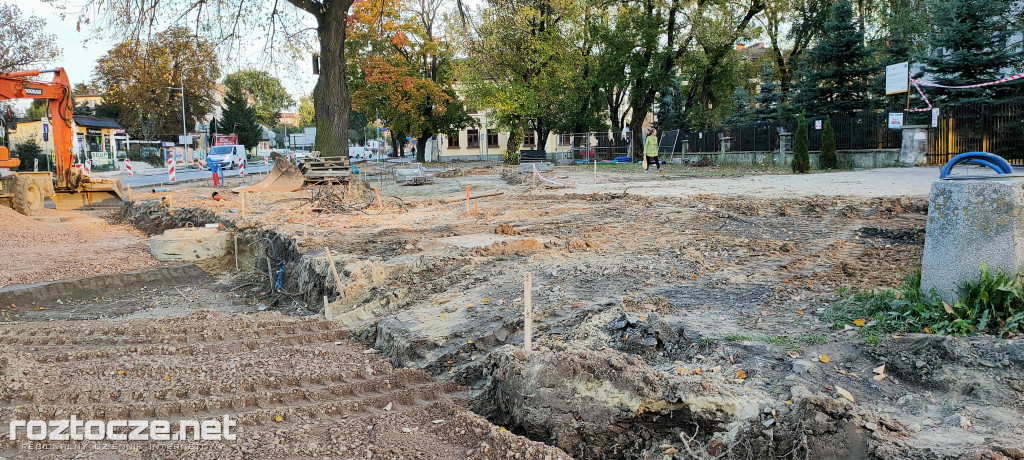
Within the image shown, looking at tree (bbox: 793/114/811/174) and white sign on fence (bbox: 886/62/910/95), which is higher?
white sign on fence (bbox: 886/62/910/95)

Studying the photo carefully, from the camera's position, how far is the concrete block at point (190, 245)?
40.4 ft

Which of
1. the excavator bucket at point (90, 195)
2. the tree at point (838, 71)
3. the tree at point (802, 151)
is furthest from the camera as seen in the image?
the tree at point (838, 71)

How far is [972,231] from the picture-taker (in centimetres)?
462

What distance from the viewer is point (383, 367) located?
19.1 ft

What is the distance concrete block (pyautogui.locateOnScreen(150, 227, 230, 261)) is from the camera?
12320 mm

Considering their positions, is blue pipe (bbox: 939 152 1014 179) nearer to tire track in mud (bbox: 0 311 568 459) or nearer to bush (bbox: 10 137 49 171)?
tire track in mud (bbox: 0 311 568 459)

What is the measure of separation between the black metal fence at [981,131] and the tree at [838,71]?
581 centimetres

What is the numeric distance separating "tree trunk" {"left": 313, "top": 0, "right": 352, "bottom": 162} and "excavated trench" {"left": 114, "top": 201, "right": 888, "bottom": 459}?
12.5 metres

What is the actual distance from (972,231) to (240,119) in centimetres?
7024

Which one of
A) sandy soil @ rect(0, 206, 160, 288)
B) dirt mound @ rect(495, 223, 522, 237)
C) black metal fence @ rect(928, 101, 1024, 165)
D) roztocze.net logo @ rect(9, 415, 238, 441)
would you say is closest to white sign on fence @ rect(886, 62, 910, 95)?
black metal fence @ rect(928, 101, 1024, 165)

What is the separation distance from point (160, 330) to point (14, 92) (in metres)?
15.6

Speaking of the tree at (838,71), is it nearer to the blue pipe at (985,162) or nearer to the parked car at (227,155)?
the blue pipe at (985,162)

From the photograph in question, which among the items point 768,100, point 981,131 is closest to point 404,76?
point 768,100

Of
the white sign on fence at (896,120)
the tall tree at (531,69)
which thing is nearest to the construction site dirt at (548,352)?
the white sign on fence at (896,120)
